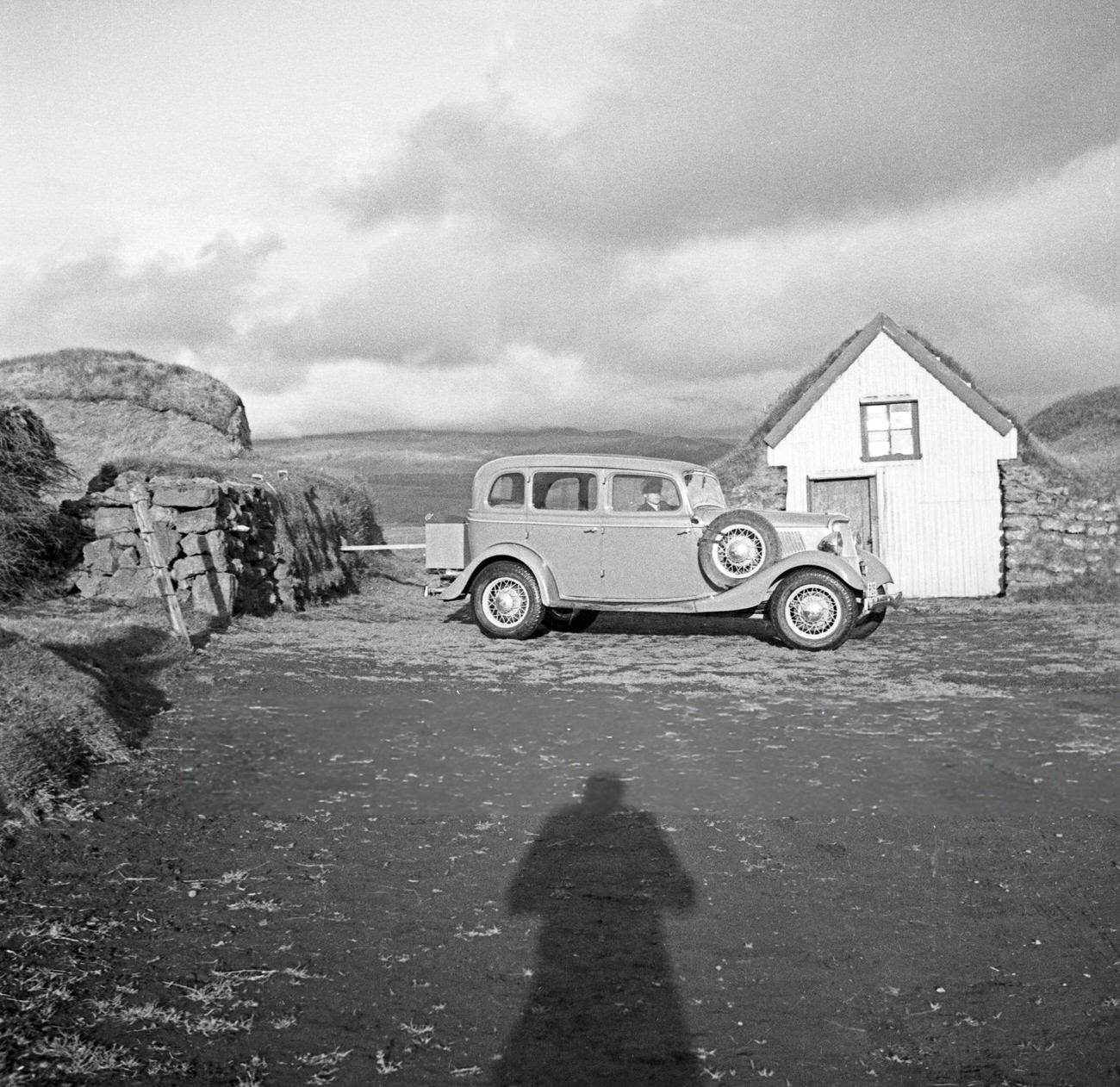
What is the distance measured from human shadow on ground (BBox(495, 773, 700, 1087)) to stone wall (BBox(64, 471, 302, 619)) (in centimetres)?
856

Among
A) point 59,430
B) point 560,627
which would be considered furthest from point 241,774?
point 59,430

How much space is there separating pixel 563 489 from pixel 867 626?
4042 millimetres

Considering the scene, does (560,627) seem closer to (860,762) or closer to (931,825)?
(860,762)

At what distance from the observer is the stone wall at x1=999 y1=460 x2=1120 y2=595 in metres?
17.6

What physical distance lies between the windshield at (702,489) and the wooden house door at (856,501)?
19.4 feet

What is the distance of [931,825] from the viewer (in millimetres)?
5219

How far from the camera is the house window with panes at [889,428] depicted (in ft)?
60.7

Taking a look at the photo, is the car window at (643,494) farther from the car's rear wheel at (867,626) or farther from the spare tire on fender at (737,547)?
the car's rear wheel at (867,626)

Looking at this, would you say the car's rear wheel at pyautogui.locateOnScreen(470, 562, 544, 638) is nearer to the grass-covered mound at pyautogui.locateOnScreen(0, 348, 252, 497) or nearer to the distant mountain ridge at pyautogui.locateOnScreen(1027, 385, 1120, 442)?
the grass-covered mound at pyautogui.locateOnScreen(0, 348, 252, 497)

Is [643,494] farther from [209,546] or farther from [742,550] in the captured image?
[209,546]

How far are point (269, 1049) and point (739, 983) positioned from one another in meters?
1.54

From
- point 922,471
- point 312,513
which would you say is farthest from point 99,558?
point 922,471

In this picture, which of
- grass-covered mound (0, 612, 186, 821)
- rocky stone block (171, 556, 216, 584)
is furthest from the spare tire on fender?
rocky stone block (171, 556, 216, 584)

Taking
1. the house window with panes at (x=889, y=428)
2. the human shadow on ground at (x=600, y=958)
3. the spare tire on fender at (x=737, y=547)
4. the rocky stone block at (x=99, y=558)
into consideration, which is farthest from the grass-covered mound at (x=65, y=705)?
the house window with panes at (x=889, y=428)
